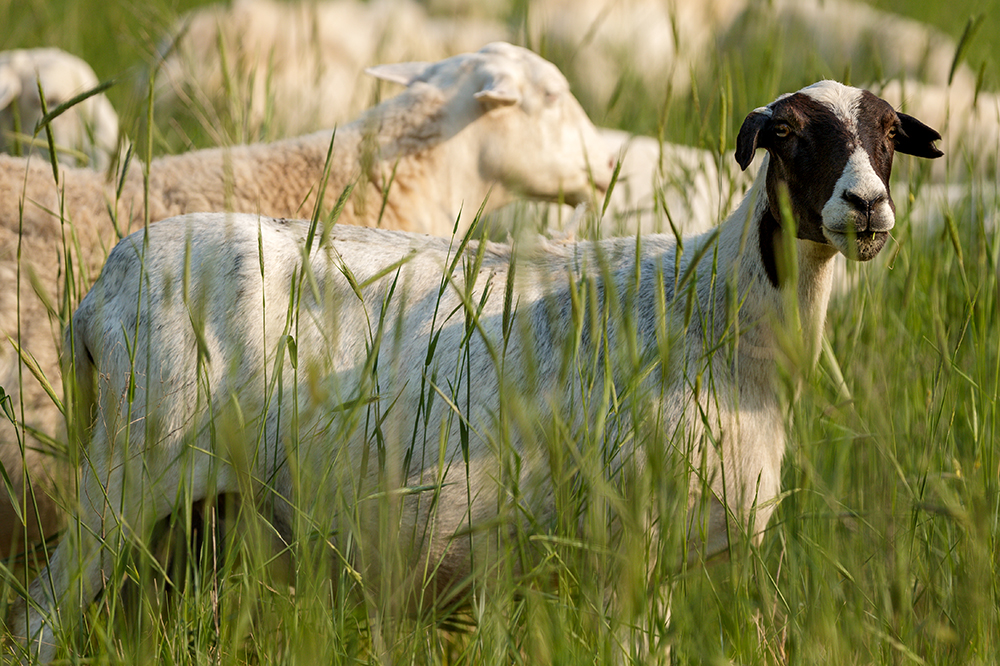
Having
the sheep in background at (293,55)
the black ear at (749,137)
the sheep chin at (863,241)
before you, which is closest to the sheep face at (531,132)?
the sheep in background at (293,55)

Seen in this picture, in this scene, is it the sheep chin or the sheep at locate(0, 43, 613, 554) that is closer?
the sheep chin

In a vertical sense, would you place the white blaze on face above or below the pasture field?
above

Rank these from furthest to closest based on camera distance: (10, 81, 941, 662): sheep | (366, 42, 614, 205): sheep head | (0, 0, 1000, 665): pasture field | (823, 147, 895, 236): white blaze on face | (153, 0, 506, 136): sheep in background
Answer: (153, 0, 506, 136): sheep in background → (366, 42, 614, 205): sheep head → (10, 81, 941, 662): sheep → (823, 147, 895, 236): white blaze on face → (0, 0, 1000, 665): pasture field

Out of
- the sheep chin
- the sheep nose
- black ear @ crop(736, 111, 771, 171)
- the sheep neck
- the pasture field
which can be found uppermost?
black ear @ crop(736, 111, 771, 171)

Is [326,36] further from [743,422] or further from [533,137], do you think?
[743,422]

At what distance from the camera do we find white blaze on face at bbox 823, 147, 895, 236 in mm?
1887

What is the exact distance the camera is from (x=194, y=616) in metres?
1.61

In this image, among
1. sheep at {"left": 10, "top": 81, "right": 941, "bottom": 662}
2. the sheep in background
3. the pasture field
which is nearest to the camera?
the pasture field

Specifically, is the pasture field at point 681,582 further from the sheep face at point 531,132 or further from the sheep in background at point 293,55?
the sheep in background at point 293,55

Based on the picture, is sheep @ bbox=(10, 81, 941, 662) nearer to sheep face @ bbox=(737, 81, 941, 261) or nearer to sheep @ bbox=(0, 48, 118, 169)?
sheep face @ bbox=(737, 81, 941, 261)

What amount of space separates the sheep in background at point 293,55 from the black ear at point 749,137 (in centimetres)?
231

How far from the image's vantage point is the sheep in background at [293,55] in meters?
4.64

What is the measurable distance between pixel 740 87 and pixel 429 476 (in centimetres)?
153

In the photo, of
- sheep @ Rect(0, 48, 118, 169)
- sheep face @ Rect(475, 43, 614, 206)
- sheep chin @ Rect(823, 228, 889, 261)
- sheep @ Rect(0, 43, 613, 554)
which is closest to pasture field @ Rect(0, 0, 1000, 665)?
sheep chin @ Rect(823, 228, 889, 261)
